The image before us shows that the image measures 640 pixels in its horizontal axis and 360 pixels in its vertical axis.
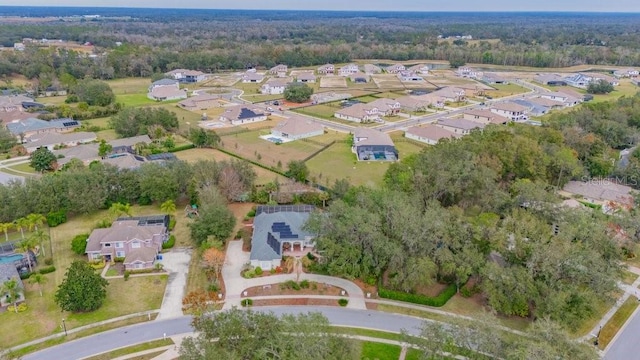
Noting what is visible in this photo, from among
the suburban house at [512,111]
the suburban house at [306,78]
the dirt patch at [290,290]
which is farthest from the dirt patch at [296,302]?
the suburban house at [306,78]

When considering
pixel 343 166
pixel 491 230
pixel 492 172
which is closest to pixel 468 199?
pixel 492 172

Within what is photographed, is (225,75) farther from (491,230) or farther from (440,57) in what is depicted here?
(491,230)

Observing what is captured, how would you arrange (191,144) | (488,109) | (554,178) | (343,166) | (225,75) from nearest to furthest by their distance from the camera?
(554,178), (343,166), (191,144), (488,109), (225,75)

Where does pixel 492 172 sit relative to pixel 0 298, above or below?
above

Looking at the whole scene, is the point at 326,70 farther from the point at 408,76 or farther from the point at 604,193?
the point at 604,193

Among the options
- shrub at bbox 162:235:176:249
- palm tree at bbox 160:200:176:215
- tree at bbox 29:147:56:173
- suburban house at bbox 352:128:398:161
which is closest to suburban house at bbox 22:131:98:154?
tree at bbox 29:147:56:173

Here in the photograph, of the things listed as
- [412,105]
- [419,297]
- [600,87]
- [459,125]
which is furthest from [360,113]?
[600,87]

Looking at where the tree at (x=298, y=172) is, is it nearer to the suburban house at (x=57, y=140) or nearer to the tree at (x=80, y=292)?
the tree at (x=80, y=292)
